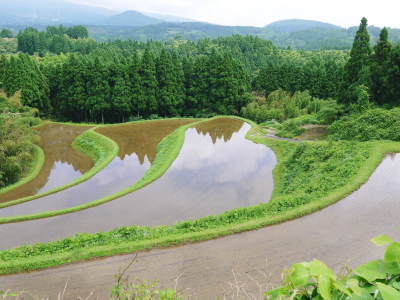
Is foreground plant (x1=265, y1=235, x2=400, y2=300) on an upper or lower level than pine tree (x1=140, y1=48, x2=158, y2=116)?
upper

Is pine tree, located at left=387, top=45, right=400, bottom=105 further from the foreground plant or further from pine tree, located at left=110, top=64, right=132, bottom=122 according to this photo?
the foreground plant

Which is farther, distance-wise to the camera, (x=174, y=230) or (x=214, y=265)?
(x=174, y=230)

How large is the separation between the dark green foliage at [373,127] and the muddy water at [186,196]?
164 inches

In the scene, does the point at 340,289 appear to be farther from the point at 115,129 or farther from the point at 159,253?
the point at 115,129

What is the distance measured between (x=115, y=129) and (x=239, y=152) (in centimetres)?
1199

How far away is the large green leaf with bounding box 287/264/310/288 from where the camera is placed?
1.59 meters

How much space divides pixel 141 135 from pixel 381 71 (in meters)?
17.0

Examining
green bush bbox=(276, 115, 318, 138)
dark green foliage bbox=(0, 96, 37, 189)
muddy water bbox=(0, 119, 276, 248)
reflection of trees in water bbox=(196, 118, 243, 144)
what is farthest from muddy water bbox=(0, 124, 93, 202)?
green bush bbox=(276, 115, 318, 138)

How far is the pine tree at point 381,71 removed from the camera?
2197 cm

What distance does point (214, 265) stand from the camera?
805cm

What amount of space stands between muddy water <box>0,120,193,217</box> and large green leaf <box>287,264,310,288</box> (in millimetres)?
14074

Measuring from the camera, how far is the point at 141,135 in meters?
25.3

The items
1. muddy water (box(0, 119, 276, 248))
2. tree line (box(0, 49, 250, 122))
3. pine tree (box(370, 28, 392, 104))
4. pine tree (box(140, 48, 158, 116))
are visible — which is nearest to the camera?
muddy water (box(0, 119, 276, 248))

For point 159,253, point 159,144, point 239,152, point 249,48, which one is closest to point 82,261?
point 159,253
